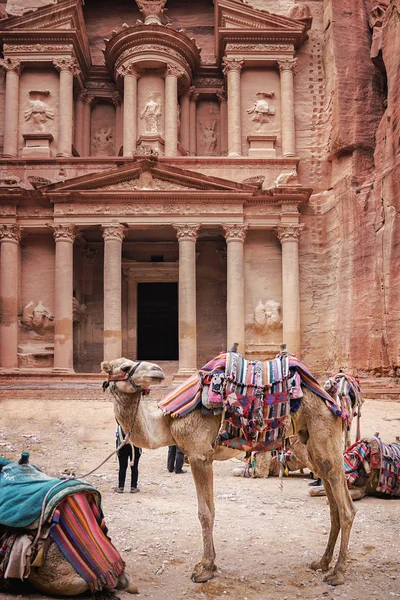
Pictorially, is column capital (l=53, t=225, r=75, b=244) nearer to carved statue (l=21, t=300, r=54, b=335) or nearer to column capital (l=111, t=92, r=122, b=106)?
carved statue (l=21, t=300, r=54, b=335)

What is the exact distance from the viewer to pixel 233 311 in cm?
2372

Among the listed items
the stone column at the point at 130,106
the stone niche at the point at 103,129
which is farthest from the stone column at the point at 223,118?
the stone niche at the point at 103,129

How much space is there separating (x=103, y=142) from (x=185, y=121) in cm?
437

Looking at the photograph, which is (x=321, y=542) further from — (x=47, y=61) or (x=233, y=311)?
(x=47, y=61)

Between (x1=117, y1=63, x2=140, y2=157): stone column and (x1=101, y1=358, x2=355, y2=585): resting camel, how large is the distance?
2199 cm

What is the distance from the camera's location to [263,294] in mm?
24953

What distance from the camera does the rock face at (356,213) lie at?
20766 mm

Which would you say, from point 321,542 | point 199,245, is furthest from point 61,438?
point 199,245

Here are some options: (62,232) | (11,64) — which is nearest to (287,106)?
(62,232)

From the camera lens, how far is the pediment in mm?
23766

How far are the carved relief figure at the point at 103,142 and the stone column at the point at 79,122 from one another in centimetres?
86

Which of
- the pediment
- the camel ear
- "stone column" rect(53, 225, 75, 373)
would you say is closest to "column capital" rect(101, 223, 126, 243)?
the pediment

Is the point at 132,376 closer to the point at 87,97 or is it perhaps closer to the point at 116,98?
the point at 116,98

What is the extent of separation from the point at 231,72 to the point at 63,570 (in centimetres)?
2582
